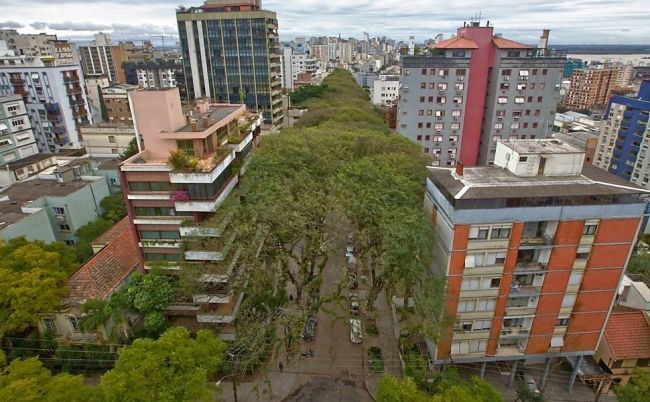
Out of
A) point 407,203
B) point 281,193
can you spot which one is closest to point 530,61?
point 407,203

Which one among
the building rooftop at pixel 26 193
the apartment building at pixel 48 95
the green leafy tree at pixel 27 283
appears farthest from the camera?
the apartment building at pixel 48 95

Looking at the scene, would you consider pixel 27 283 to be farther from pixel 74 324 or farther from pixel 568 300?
pixel 568 300

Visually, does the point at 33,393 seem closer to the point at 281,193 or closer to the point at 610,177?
the point at 281,193

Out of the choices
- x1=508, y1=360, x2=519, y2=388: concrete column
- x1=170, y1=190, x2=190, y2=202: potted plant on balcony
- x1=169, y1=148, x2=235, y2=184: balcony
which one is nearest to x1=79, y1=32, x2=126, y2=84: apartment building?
x1=169, y1=148, x2=235, y2=184: balcony

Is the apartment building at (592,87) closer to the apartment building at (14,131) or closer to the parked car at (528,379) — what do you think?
the parked car at (528,379)

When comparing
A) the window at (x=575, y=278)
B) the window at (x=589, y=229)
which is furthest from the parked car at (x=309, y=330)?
the window at (x=589, y=229)

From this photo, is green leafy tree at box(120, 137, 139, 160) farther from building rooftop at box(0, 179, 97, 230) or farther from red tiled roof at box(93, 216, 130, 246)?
red tiled roof at box(93, 216, 130, 246)

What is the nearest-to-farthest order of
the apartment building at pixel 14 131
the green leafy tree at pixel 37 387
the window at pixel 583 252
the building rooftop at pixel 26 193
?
the green leafy tree at pixel 37 387, the window at pixel 583 252, the building rooftop at pixel 26 193, the apartment building at pixel 14 131
